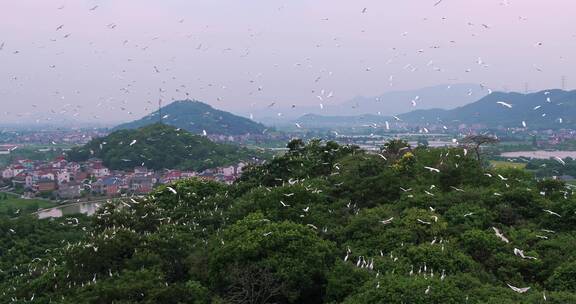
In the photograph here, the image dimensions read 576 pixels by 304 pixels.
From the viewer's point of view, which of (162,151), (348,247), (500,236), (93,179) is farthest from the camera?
(162,151)

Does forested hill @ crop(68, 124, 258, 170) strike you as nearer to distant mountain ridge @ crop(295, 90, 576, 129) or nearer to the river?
the river

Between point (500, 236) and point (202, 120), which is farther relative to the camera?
point (202, 120)

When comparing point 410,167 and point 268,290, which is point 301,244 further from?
point 410,167

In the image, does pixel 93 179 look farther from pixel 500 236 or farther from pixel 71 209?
pixel 500 236

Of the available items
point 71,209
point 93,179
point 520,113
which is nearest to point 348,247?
point 71,209

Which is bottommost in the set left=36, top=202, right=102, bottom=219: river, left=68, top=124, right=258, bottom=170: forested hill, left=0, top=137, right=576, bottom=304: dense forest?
left=36, top=202, right=102, bottom=219: river

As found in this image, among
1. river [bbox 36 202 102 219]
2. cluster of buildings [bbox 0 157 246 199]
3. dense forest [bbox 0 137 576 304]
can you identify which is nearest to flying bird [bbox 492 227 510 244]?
dense forest [bbox 0 137 576 304]

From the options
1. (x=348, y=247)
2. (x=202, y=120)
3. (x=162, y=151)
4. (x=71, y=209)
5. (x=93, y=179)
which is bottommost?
(x=71, y=209)
